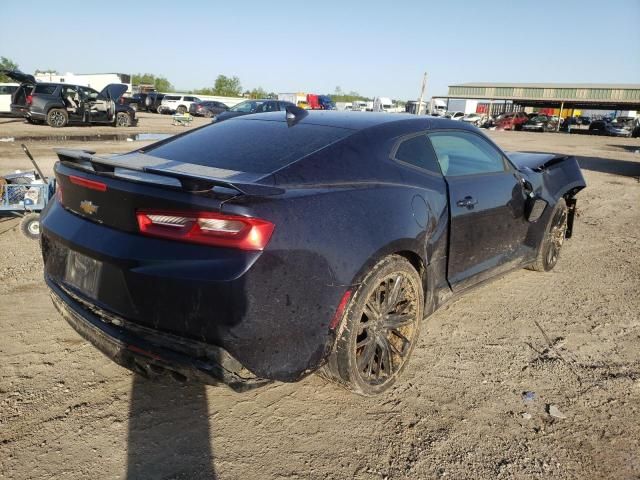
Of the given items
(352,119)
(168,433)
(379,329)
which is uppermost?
(352,119)

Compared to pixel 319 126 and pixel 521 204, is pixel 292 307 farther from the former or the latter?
pixel 521 204

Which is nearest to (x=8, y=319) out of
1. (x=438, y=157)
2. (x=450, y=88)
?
(x=438, y=157)

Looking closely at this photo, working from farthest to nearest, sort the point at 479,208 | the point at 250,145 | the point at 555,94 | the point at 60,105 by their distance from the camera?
the point at 555,94
the point at 60,105
the point at 479,208
the point at 250,145

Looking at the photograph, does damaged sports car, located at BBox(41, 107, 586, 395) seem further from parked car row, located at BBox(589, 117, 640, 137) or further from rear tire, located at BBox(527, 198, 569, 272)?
parked car row, located at BBox(589, 117, 640, 137)

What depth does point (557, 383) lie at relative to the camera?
2963mm

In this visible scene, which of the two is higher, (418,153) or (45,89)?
(45,89)

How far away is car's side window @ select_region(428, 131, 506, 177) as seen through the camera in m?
3.37

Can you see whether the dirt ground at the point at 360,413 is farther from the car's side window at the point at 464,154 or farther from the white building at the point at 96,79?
the white building at the point at 96,79

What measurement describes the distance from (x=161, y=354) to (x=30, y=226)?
156 inches

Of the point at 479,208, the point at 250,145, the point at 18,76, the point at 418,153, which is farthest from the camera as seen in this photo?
the point at 18,76

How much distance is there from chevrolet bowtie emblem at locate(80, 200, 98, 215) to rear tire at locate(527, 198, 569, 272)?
3.81 m

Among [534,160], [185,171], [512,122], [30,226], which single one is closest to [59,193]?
[185,171]

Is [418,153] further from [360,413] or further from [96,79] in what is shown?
[96,79]

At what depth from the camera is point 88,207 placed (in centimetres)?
239
